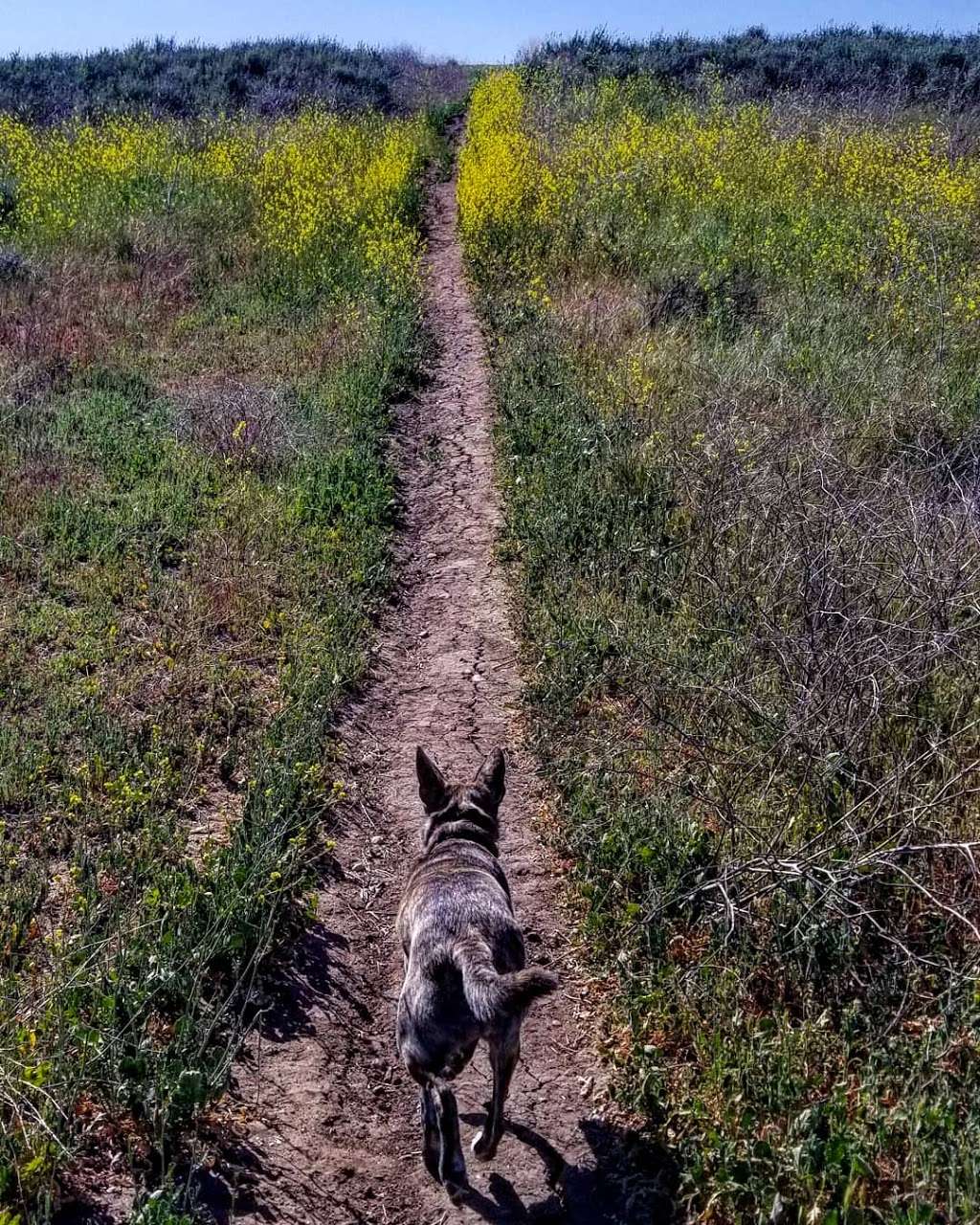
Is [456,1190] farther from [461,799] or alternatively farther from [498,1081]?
[461,799]

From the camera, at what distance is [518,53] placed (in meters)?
38.1

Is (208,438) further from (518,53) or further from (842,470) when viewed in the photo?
(518,53)

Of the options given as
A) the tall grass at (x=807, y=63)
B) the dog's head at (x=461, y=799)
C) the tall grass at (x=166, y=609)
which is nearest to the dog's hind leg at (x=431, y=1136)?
the tall grass at (x=166, y=609)

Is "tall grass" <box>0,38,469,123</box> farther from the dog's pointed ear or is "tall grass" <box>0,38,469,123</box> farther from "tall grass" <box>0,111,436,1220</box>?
the dog's pointed ear

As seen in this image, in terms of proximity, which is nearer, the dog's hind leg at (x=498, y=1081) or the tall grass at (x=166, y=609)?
the dog's hind leg at (x=498, y=1081)

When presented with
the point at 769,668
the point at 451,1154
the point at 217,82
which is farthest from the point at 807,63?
the point at 451,1154

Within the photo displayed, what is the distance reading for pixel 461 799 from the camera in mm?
4789

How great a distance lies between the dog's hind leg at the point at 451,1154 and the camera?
3.58 meters

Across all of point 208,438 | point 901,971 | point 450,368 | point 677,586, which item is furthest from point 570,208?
point 901,971

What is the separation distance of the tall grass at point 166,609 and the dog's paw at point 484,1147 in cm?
96

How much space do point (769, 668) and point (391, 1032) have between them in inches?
120

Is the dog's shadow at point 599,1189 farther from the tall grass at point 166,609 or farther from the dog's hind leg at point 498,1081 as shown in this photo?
the tall grass at point 166,609

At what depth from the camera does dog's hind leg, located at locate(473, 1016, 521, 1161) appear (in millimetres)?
3449

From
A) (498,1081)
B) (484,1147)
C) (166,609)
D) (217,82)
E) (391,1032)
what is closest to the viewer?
(498,1081)
